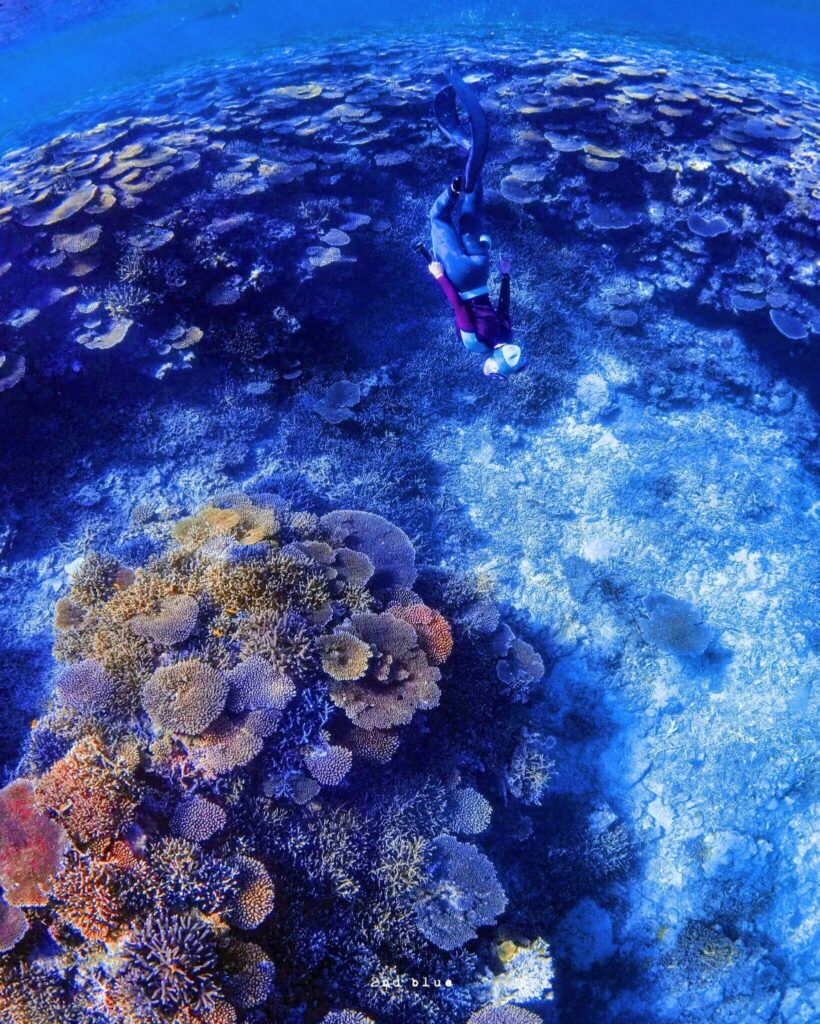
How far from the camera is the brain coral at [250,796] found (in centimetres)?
308

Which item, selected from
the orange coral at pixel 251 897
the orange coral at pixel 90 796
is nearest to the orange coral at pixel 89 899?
the orange coral at pixel 90 796

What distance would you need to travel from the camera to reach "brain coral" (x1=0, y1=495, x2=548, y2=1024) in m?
3.08

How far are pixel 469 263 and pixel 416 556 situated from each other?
2.96m

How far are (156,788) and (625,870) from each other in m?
4.40

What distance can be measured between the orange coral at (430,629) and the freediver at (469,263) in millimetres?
2017

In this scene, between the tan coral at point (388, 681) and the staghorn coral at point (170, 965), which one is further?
the tan coral at point (388, 681)

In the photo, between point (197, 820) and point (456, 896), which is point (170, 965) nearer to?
point (197, 820)

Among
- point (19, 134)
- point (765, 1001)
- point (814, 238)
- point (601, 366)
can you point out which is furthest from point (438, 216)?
point (19, 134)

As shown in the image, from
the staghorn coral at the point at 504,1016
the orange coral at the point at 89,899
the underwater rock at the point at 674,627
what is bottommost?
the underwater rock at the point at 674,627

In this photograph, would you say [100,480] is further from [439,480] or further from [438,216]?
[438,216]

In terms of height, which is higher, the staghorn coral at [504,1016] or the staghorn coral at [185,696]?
the staghorn coral at [185,696]

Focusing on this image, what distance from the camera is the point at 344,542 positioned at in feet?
17.5

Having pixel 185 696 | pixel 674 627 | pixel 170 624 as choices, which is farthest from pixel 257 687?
pixel 674 627

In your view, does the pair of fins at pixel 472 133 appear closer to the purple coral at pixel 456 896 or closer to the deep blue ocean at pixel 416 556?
the deep blue ocean at pixel 416 556
